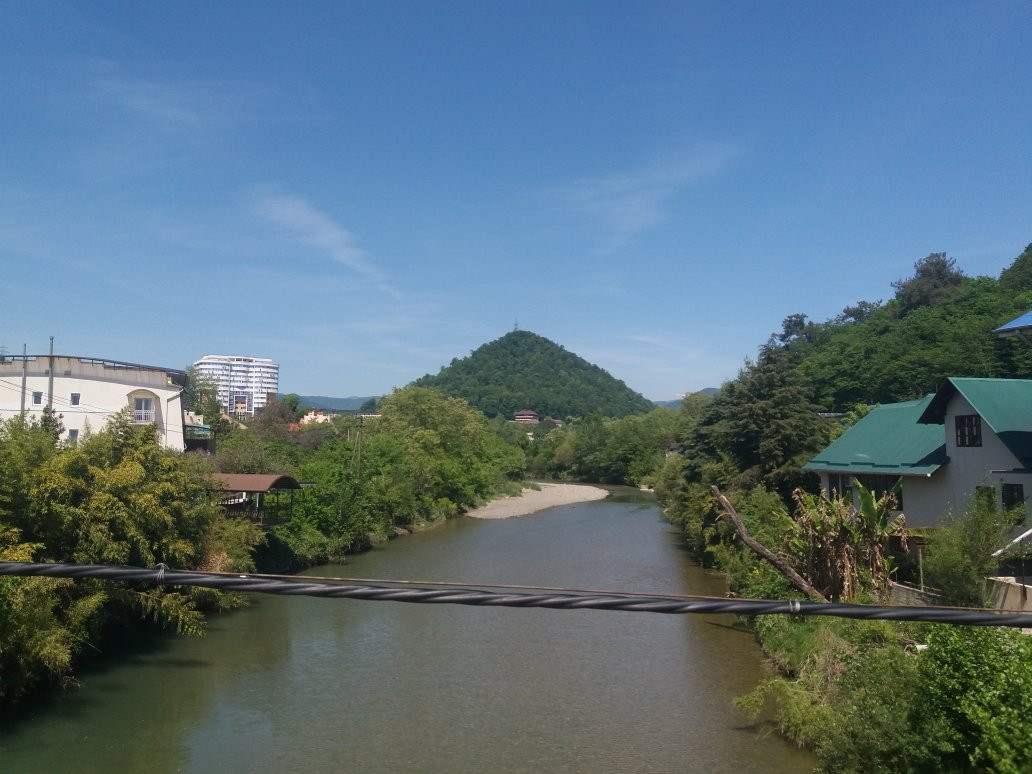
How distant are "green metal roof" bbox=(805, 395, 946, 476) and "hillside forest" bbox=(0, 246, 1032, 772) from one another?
65.0 inches

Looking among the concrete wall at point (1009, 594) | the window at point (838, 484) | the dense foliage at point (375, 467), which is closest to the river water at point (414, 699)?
the concrete wall at point (1009, 594)

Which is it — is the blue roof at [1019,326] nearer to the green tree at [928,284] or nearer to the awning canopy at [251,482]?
the awning canopy at [251,482]

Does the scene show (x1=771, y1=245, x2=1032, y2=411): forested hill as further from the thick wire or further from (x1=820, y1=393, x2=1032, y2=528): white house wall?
the thick wire

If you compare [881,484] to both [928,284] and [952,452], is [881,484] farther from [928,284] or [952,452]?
[928,284]

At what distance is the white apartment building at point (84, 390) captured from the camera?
35.1 metres

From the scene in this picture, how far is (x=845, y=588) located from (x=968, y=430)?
255 inches

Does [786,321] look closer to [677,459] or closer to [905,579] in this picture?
[677,459]

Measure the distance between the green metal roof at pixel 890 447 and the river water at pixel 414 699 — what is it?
6637mm

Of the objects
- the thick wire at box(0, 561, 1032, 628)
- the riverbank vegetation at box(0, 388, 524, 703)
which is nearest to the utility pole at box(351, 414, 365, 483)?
the riverbank vegetation at box(0, 388, 524, 703)

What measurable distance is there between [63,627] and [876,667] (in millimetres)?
13485

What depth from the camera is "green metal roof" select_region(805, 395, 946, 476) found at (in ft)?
71.4

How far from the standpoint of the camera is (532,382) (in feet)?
550

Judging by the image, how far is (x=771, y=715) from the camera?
14.2 meters

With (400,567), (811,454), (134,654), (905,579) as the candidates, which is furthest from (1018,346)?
(134,654)
